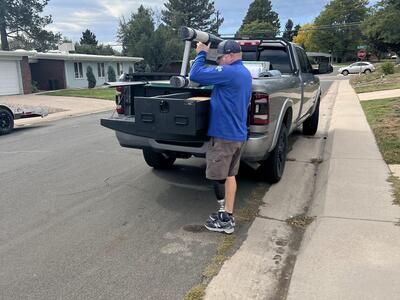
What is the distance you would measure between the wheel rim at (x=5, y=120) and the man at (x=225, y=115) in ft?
30.8

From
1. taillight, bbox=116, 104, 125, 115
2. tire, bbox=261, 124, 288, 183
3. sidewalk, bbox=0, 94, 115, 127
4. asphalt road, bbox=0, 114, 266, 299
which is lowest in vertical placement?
sidewalk, bbox=0, 94, 115, 127

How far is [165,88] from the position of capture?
5125 millimetres

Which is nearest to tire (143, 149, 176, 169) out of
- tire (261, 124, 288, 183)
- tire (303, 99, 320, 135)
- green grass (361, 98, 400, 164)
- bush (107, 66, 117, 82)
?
tire (261, 124, 288, 183)

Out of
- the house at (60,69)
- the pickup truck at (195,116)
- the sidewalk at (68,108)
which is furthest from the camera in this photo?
the house at (60,69)

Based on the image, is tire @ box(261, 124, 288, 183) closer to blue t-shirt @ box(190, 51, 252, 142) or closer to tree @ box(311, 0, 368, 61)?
blue t-shirt @ box(190, 51, 252, 142)

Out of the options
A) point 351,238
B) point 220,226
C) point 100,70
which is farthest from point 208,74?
point 100,70

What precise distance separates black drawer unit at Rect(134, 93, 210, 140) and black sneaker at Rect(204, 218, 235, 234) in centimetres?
88

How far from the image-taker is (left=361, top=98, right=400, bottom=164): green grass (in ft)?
23.9

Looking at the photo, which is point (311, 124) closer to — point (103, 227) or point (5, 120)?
point (103, 227)

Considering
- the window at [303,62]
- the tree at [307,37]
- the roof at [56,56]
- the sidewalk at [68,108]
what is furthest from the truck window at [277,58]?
the tree at [307,37]

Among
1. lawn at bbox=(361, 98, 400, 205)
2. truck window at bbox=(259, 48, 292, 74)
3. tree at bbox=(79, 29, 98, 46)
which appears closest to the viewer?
lawn at bbox=(361, 98, 400, 205)

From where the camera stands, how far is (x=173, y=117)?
4301 mm

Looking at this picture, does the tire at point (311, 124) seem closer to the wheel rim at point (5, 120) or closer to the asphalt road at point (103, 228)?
the asphalt road at point (103, 228)

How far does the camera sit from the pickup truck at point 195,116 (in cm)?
430
